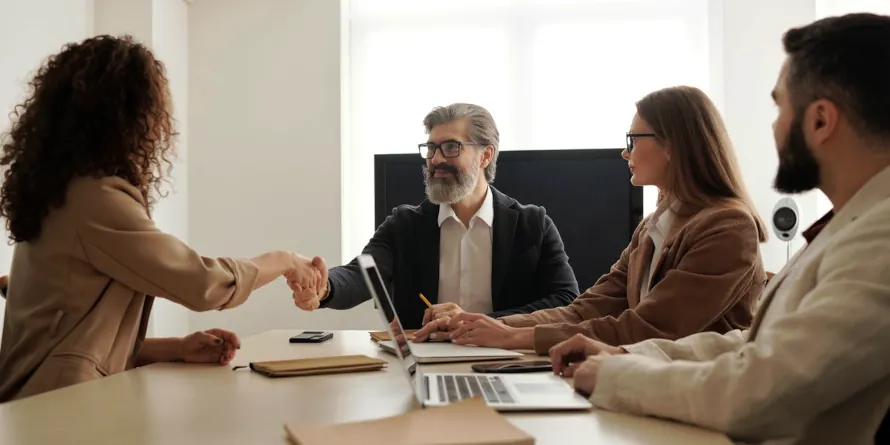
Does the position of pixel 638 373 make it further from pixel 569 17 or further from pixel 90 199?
pixel 569 17

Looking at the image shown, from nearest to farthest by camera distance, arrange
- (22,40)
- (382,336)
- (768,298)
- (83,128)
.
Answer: (768,298) < (83,128) < (382,336) < (22,40)

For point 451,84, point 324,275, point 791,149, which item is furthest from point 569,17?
point 791,149

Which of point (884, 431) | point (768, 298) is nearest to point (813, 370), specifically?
point (884, 431)

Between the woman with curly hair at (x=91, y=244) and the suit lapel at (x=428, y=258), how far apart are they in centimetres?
120

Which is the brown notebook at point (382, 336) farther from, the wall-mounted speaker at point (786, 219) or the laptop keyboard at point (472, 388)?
the wall-mounted speaker at point (786, 219)

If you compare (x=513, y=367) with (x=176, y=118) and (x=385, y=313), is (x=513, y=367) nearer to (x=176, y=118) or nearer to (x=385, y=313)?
(x=385, y=313)

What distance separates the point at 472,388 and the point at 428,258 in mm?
1677

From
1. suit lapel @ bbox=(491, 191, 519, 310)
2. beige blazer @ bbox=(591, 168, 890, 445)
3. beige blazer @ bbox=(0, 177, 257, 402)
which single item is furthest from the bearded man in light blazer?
suit lapel @ bbox=(491, 191, 519, 310)

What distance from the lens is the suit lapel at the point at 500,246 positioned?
2889 millimetres

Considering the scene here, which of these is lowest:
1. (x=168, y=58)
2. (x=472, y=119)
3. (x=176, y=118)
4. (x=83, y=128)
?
(x=83, y=128)

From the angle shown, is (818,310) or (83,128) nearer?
(818,310)

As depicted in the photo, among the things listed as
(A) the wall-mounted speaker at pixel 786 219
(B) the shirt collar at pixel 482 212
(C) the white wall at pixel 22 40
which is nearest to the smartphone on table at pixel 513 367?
(B) the shirt collar at pixel 482 212

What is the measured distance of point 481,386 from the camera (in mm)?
1318

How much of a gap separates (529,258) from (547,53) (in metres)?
2.10
